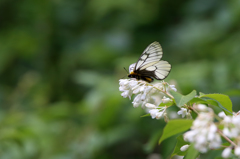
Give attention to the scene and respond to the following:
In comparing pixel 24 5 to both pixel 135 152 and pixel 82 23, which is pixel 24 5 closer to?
pixel 82 23

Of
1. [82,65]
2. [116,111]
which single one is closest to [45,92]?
[82,65]

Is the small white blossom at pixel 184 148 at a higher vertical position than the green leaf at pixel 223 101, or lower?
lower

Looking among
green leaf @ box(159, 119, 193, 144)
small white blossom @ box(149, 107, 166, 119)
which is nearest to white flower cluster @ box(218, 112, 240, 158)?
green leaf @ box(159, 119, 193, 144)

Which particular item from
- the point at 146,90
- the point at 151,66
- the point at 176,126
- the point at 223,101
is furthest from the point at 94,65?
the point at 176,126

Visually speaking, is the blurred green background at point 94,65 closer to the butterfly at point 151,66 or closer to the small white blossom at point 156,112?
the butterfly at point 151,66

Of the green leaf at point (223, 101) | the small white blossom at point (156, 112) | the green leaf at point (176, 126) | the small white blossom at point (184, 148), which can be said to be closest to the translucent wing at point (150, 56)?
the small white blossom at point (156, 112)
